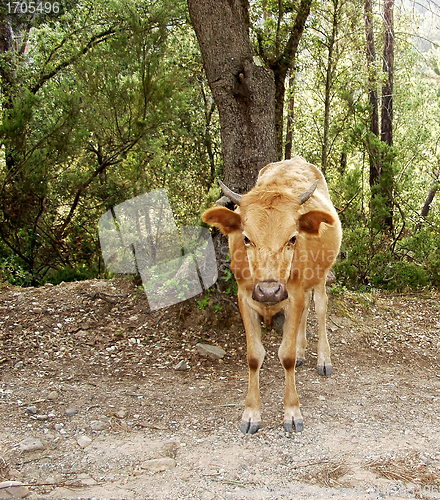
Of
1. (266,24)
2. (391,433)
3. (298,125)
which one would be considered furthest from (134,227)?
(298,125)

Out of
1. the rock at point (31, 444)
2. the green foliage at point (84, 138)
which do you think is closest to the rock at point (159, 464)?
the rock at point (31, 444)

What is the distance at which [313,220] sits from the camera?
403cm

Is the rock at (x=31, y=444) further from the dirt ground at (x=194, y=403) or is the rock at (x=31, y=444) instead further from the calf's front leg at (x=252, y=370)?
the calf's front leg at (x=252, y=370)

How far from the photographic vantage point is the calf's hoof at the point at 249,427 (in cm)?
404

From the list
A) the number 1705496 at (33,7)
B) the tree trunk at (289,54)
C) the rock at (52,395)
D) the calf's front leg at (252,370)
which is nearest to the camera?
the calf's front leg at (252,370)

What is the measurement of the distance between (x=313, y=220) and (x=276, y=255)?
0.58 meters

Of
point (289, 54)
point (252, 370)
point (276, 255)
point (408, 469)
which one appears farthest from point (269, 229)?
point (289, 54)

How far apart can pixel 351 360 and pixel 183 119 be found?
649 cm

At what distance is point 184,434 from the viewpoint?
4.03 metres

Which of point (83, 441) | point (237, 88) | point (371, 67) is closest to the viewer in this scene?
point (83, 441)

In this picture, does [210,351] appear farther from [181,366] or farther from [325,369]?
[325,369]

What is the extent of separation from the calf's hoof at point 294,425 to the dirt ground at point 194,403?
0.07 m

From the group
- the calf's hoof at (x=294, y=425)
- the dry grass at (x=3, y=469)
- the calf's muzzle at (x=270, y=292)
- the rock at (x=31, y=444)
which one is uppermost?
the calf's muzzle at (x=270, y=292)

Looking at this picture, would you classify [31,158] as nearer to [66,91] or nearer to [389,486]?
[66,91]
